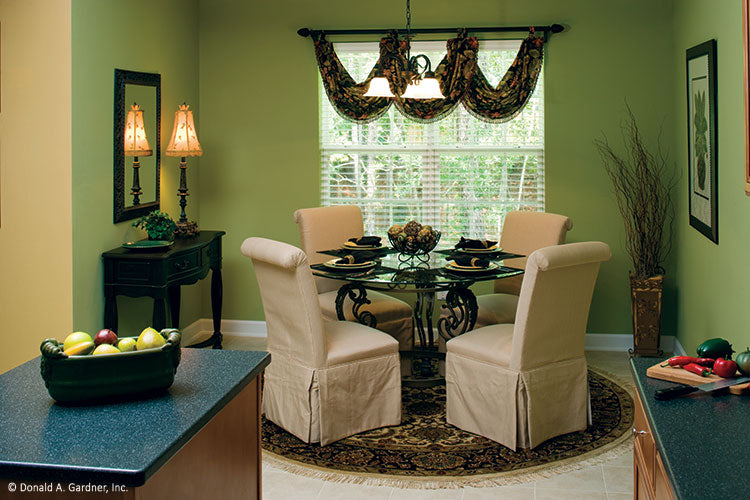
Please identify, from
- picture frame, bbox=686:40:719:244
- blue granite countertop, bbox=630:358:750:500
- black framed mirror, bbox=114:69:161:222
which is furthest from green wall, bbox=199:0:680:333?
blue granite countertop, bbox=630:358:750:500

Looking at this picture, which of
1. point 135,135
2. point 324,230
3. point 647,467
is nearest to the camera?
point 647,467

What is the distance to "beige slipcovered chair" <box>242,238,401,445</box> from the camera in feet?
12.5

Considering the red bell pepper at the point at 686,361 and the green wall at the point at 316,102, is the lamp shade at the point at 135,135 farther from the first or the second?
the red bell pepper at the point at 686,361

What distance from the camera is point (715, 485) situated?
1577mm

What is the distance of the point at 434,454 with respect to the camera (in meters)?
3.80

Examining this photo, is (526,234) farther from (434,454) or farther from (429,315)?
(434,454)

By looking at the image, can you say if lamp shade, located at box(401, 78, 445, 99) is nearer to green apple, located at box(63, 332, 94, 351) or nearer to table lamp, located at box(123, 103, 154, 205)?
table lamp, located at box(123, 103, 154, 205)

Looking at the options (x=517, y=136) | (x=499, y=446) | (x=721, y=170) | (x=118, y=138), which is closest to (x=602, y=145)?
(x=517, y=136)

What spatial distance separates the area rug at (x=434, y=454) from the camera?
3572mm

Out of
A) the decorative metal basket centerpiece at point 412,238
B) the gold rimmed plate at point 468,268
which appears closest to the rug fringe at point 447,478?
the gold rimmed plate at point 468,268

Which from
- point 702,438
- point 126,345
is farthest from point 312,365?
point 702,438

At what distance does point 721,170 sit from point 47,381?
3.45 m

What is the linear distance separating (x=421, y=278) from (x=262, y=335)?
8.03 feet

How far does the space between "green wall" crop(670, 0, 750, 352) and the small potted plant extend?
317 centimetres
